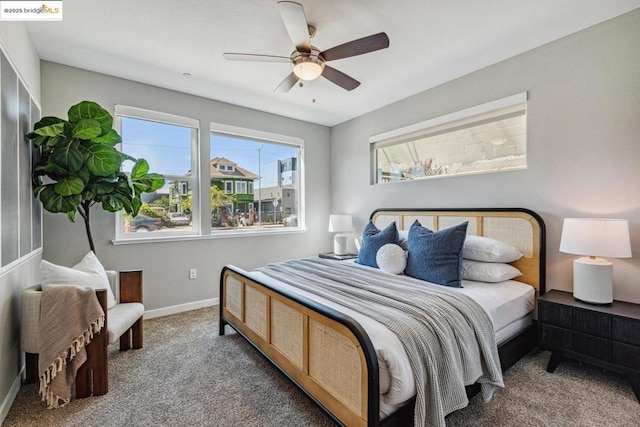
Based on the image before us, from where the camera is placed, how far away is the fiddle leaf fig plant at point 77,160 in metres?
2.42

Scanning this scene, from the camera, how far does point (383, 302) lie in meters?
1.92

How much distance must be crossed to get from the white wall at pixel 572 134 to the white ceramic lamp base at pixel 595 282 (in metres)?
0.29

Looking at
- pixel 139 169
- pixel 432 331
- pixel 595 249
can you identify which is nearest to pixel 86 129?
pixel 139 169

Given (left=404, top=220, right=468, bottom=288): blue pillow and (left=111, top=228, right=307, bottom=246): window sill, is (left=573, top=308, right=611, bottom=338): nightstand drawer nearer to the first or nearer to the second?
(left=404, top=220, right=468, bottom=288): blue pillow

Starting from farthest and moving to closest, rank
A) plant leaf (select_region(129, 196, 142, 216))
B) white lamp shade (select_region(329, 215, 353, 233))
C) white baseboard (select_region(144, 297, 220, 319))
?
white lamp shade (select_region(329, 215, 353, 233)), white baseboard (select_region(144, 297, 220, 319)), plant leaf (select_region(129, 196, 142, 216))

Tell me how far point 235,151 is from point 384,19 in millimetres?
2608

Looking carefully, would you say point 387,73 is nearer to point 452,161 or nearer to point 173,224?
point 452,161

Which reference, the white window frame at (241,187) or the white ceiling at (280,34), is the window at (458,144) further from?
the white window frame at (241,187)

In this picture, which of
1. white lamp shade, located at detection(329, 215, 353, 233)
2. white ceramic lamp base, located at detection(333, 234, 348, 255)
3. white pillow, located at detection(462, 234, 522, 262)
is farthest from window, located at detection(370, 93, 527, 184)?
white ceramic lamp base, located at detection(333, 234, 348, 255)

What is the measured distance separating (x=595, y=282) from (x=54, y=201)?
13.9ft

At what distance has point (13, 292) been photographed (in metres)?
2.03

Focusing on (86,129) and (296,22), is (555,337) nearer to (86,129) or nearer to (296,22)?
(296,22)

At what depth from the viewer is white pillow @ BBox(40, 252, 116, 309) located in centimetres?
213

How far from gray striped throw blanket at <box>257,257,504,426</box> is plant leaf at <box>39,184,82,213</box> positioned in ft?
6.27
